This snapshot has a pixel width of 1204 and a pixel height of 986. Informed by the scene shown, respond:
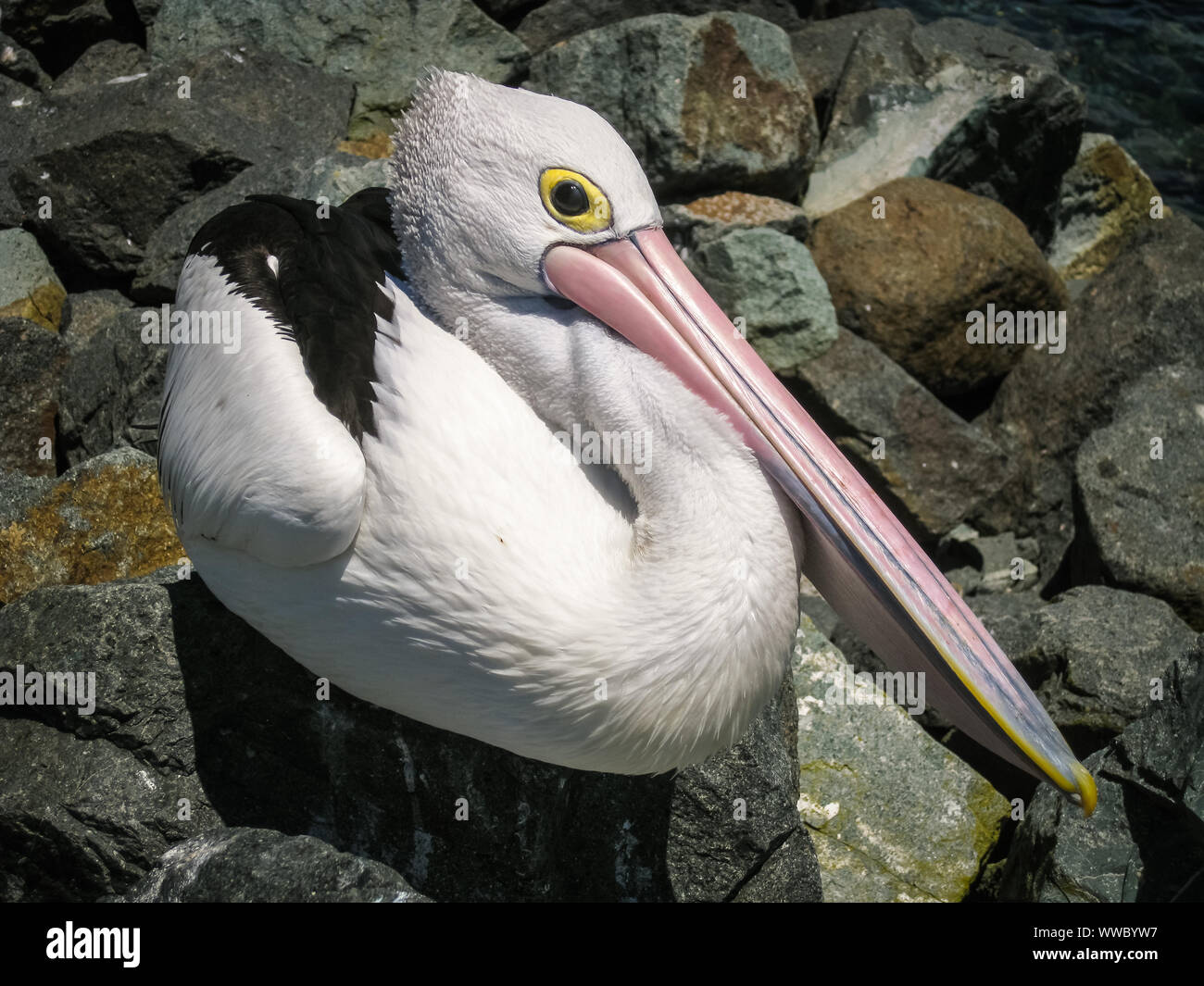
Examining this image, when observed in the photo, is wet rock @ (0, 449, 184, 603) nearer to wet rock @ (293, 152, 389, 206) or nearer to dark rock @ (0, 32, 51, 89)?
wet rock @ (293, 152, 389, 206)

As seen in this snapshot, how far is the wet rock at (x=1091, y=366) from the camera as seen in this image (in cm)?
600

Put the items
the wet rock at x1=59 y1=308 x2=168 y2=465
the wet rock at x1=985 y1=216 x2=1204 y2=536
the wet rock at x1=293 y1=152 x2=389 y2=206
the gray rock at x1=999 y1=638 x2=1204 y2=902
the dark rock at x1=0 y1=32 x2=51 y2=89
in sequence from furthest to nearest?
the dark rock at x1=0 y1=32 x2=51 y2=89, the wet rock at x1=985 y1=216 x2=1204 y2=536, the wet rock at x1=293 y1=152 x2=389 y2=206, the wet rock at x1=59 y1=308 x2=168 y2=465, the gray rock at x1=999 y1=638 x2=1204 y2=902

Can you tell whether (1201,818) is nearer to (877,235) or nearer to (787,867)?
(787,867)

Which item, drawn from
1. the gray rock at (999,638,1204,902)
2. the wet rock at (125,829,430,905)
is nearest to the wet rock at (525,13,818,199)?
the gray rock at (999,638,1204,902)

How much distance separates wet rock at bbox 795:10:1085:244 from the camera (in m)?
6.94

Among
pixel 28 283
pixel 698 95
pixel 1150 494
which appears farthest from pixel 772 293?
pixel 28 283

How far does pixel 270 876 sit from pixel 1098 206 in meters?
6.79

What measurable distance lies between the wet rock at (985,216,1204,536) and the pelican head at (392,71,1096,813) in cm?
329

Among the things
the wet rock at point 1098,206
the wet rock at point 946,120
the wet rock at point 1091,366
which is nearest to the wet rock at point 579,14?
the wet rock at point 946,120

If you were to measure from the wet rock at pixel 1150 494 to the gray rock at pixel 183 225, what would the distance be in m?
3.69

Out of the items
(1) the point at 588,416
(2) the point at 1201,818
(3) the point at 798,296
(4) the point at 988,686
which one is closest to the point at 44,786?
(1) the point at 588,416

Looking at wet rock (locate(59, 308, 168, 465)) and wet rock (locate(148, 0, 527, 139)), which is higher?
wet rock (locate(148, 0, 527, 139))

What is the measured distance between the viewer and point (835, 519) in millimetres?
2859

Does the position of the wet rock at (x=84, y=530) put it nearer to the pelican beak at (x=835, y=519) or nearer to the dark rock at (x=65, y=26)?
the pelican beak at (x=835, y=519)
